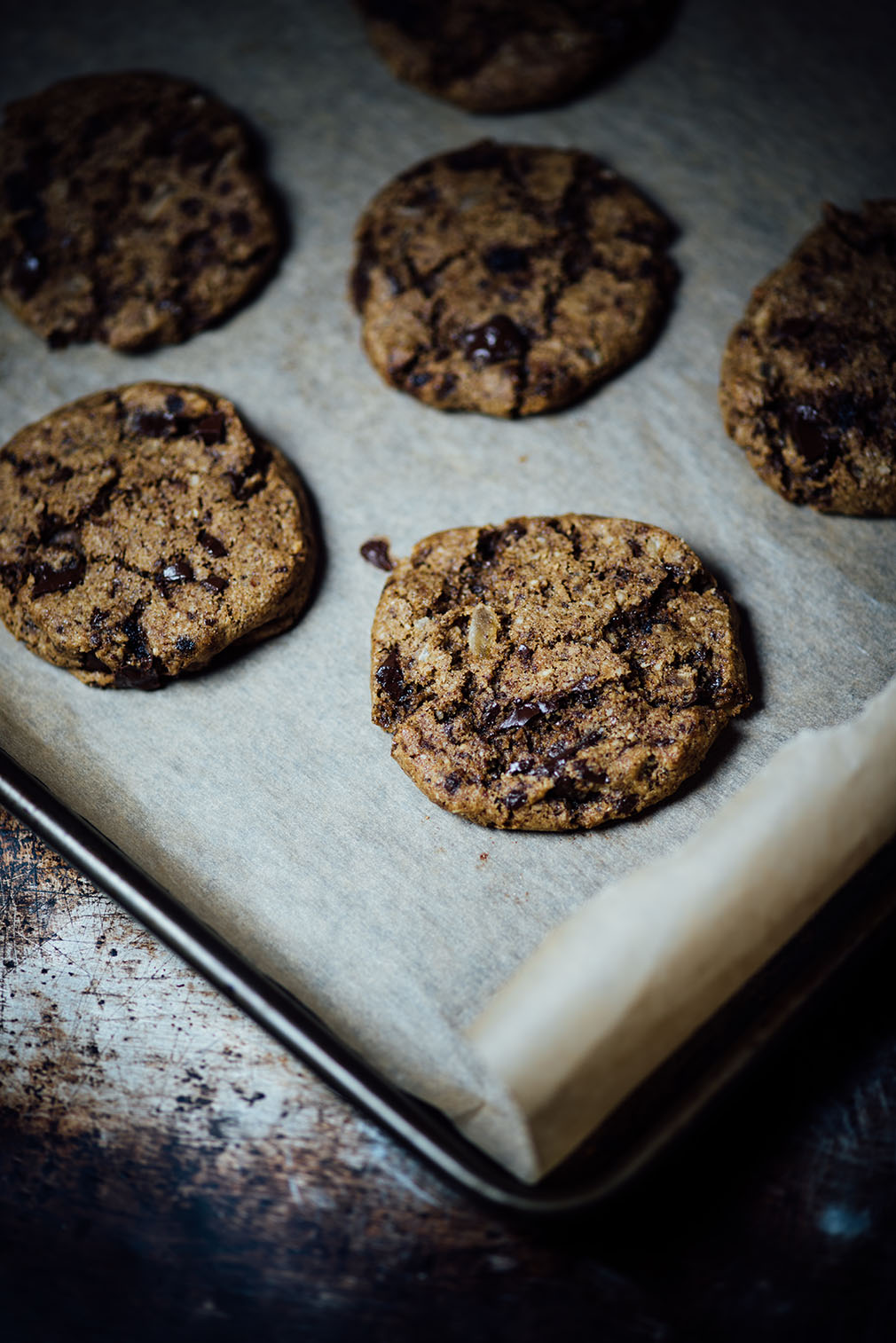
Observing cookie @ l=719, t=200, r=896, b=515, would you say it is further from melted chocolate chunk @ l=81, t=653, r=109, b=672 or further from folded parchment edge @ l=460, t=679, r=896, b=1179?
melted chocolate chunk @ l=81, t=653, r=109, b=672

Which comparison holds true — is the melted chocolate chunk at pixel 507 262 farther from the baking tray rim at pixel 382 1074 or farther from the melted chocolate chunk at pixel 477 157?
the baking tray rim at pixel 382 1074

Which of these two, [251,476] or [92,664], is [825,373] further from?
[92,664]

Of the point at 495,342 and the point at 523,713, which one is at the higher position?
Result: the point at 495,342

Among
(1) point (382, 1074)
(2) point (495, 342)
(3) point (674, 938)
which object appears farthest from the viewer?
(2) point (495, 342)

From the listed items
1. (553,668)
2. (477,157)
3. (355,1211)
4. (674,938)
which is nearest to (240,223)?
(477,157)

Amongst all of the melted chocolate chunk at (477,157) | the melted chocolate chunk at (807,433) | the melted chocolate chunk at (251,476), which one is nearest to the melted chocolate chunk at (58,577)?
the melted chocolate chunk at (251,476)

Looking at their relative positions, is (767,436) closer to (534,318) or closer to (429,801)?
(534,318)

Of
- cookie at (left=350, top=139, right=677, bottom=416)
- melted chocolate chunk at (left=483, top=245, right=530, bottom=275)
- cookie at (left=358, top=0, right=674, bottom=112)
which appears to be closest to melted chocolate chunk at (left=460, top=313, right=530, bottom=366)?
cookie at (left=350, top=139, right=677, bottom=416)
